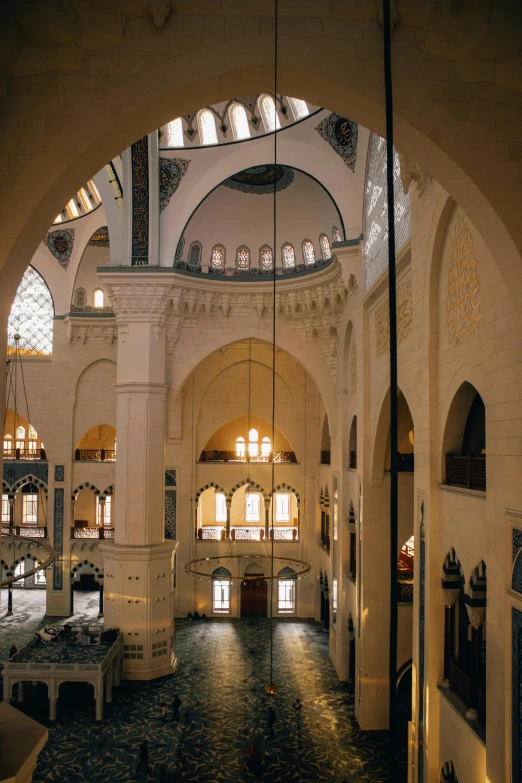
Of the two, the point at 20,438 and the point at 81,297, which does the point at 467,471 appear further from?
the point at 20,438

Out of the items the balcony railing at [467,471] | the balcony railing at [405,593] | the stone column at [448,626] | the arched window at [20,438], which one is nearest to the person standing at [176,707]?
the balcony railing at [405,593]

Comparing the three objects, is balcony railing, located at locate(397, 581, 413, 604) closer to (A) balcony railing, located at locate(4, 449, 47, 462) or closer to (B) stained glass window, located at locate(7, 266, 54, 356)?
(A) balcony railing, located at locate(4, 449, 47, 462)

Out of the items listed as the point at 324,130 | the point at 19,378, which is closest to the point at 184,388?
the point at 19,378

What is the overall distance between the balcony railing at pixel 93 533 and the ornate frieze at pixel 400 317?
10104 millimetres

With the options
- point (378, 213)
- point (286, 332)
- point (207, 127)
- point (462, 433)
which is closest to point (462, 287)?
point (462, 433)

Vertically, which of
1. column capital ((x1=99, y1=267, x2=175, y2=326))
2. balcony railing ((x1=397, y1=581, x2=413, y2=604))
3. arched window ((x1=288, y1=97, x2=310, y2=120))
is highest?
arched window ((x1=288, y1=97, x2=310, y2=120))

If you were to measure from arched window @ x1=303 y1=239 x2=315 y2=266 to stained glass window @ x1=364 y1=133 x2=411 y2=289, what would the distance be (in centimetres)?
345

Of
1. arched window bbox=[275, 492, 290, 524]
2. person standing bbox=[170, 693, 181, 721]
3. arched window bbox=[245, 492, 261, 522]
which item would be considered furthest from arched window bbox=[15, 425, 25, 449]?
person standing bbox=[170, 693, 181, 721]

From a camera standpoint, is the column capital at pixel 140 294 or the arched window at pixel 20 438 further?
the arched window at pixel 20 438

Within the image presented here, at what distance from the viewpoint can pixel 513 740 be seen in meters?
4.26

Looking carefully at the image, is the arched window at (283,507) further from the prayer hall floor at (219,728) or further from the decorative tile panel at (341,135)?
the decorative tile panel at (341,135)

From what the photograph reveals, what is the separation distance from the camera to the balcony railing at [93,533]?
1667 centimetres

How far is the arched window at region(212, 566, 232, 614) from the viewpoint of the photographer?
1661 centimetres

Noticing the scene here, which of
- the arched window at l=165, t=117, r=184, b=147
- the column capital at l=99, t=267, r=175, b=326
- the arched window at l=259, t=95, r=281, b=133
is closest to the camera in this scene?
the arched window at l=259, t=95, r=281, b=133
